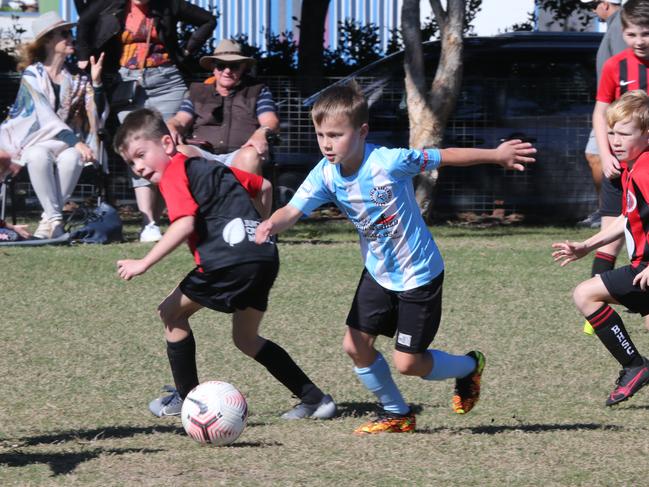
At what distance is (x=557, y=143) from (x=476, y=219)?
1101 mm

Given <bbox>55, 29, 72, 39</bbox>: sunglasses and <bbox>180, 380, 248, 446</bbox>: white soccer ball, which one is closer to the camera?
<bbox>180, 380, 248, 446</bbox>: white soccer ball

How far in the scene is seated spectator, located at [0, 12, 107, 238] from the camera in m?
10.2

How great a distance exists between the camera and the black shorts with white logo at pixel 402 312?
190 inches

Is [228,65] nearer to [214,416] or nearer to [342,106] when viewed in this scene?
[342,106]

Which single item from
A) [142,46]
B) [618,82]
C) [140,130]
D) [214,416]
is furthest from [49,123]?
[214,416]

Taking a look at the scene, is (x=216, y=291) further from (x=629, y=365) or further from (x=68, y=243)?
(x=68, y=243)

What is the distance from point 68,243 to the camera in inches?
399

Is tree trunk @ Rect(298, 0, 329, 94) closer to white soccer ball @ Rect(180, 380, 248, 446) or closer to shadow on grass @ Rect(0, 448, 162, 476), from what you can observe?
white soccer ball @ Rect(180, 380, 248, 446)

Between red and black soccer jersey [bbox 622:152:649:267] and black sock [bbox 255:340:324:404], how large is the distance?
4.77 ft

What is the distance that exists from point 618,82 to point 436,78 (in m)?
4.85

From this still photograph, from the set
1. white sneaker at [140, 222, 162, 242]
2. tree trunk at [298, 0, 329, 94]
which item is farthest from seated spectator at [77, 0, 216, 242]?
tree trunk at [298, 0, 329, 94]

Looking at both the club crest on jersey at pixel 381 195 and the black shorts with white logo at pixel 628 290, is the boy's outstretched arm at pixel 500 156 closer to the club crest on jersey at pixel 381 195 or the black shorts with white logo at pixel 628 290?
the club crest on jersey at pixel 381 195

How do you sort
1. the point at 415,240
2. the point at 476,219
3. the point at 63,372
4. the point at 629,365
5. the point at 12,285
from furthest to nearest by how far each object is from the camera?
the point at 476,219, the point at 12,285, the point at 63,372, the point at 629,365, the point at 415,240

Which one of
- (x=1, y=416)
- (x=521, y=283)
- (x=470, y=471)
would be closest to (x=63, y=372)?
(x=1, y=416)
